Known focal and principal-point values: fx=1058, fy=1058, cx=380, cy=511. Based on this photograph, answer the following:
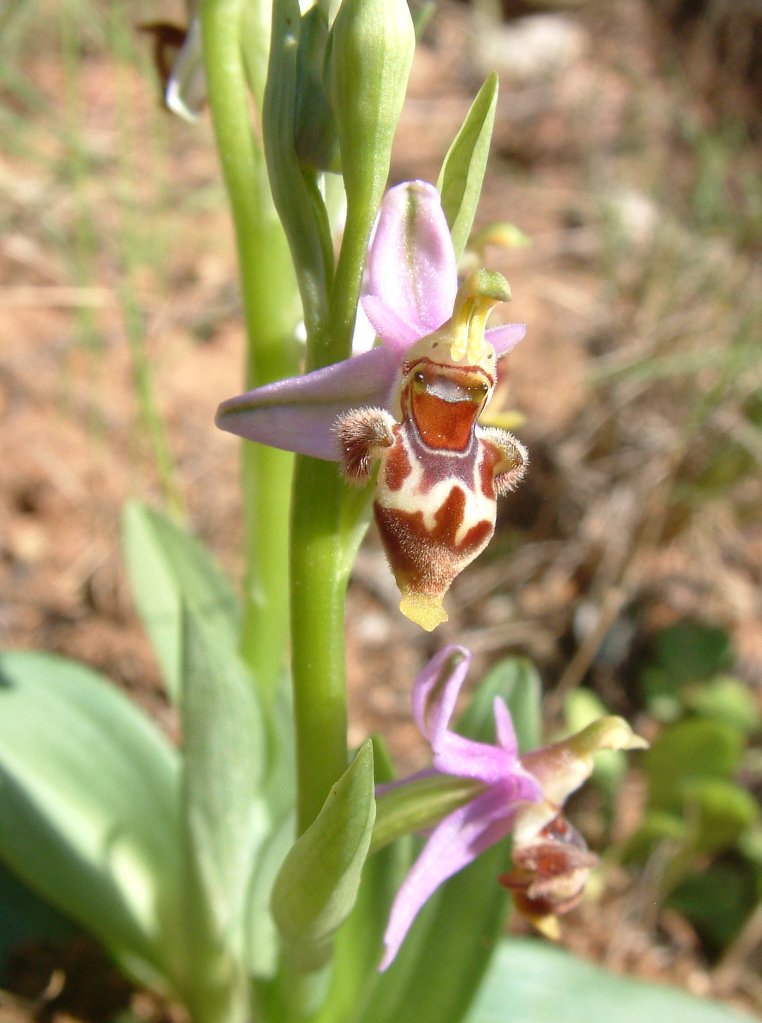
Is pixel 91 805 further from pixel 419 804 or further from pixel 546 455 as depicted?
pixel 546 455

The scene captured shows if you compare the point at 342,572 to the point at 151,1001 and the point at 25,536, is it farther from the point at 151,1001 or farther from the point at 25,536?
the point at 25,536

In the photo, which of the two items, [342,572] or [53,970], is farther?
[53,970]

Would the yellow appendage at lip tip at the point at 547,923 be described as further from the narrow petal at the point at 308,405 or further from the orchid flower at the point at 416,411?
the narrow petal at the point at 308,405

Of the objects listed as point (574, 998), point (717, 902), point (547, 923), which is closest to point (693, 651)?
point (717, 902)

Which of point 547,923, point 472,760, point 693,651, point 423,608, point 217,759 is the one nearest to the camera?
point 423,608

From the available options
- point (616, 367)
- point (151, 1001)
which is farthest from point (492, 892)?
point (616, 367)

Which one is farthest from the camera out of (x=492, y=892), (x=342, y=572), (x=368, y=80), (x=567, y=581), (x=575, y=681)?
(x=567, y=581)

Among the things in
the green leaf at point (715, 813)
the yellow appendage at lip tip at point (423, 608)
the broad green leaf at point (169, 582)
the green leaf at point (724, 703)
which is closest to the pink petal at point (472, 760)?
the yellow appendage at lip tip at point (423, 608)

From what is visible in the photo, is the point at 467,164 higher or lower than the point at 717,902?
higher
